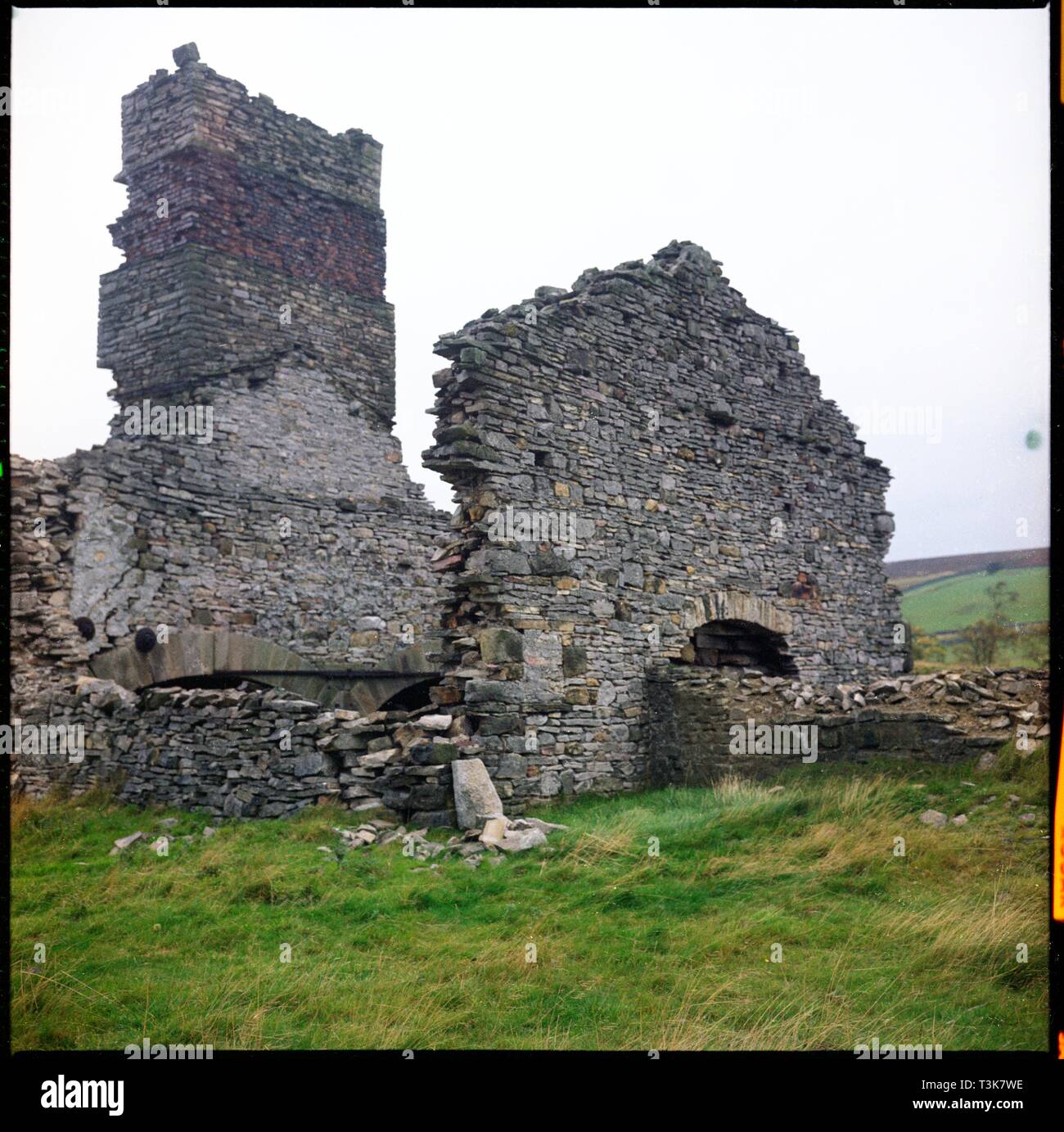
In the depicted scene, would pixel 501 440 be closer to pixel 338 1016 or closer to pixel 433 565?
pixel 433 565

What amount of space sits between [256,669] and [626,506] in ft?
20.0

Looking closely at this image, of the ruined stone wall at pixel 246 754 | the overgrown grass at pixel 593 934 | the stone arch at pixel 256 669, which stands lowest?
the overgrown grass at pixel 593 934

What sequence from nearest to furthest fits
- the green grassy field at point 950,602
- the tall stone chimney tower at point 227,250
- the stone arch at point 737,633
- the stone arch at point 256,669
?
the stone arch at point 737,633, the stone arch at point 256,669, the tall stone chimney tower at point 227,250, the green grassy field at point 950,602

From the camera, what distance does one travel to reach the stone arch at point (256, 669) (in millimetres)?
12375

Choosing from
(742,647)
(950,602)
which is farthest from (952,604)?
(742,647)

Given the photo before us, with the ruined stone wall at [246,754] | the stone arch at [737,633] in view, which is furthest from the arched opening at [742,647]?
the ruined stone wall at [246,754]

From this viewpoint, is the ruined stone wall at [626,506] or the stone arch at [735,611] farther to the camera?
the stone arch at [735,611]

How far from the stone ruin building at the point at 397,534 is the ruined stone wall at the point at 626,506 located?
0.12ft

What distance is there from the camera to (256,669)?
14031 mm

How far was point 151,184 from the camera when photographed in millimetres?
16828

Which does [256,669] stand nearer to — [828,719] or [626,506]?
[626,506]

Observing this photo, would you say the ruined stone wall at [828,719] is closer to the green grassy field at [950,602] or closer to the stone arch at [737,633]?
the stone arch at [737,633]
